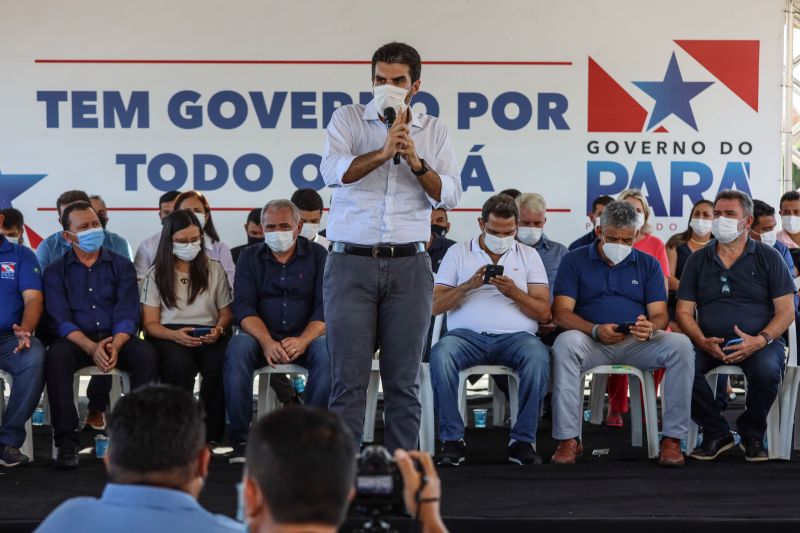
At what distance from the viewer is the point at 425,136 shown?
152 inches

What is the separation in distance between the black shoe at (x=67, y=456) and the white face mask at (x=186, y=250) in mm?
1027

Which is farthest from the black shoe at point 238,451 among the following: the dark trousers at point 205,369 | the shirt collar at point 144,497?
the shirt collar at point 144,497

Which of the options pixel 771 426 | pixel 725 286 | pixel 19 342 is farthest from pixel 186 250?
pixel 771 426

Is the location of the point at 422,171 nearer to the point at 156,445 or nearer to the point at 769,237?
the point at 156,445

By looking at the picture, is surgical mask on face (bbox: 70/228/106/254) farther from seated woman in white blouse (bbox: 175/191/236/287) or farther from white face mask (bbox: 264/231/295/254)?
seated woman in white blouse (bbox: 175/191/236/287)

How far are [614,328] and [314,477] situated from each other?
366 cm

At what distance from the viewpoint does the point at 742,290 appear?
5.19 meters

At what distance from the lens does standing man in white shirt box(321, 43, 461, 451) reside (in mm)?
3707

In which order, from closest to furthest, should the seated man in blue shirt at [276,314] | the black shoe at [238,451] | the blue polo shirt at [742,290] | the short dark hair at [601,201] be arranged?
the black shoe at [238,451], the seated man in blue shirt at [276,314], the blue polo shirt at [742,290], the short dark hair at [601,201]

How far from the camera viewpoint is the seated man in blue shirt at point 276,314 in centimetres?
504

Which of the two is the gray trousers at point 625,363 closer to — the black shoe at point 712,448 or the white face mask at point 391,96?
the black shoe at point 712,448

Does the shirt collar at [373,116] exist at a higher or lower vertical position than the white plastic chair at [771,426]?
higher

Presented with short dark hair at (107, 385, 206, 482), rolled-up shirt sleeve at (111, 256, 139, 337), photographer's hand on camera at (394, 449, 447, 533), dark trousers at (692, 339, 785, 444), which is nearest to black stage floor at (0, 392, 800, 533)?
dark trousers at (692, 339, 785, 444)

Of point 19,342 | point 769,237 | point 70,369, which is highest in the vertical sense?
point 769,237
